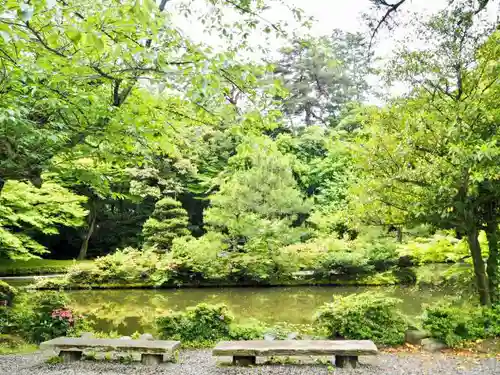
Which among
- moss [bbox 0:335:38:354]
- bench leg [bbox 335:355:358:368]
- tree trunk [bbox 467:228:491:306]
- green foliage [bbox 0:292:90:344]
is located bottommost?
moss [bbox 0:335:38:354]

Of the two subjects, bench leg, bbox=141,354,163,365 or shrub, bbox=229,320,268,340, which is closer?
bench leg, bbox=141,354,163,365

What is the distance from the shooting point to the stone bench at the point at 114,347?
188 inches

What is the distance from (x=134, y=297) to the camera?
12.1 meters

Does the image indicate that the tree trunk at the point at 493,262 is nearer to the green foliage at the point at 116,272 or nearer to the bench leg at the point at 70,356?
the bench leg at the point at 70,356

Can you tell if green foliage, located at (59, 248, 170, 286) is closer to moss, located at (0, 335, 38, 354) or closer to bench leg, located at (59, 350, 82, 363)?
moss, located at (0, 335, 38, 354)

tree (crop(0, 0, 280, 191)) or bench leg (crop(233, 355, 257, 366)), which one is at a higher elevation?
tree (crop(0, 0, 280, 191))

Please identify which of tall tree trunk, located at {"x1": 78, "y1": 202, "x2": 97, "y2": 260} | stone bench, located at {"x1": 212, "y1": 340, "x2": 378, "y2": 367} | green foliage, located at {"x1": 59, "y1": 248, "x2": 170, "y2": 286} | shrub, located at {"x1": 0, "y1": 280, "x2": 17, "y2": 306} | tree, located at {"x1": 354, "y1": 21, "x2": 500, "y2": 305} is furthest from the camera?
tall tree trunk, located at {"x1": 78, "y1": 202, "x2": 97, "y2": 260}

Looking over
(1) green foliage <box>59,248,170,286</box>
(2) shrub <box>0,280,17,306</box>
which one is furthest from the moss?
(1) green foliage <box>59,248,170,286</box>

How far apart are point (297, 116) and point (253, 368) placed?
21961 millimetres

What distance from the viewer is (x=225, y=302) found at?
37.1 feet

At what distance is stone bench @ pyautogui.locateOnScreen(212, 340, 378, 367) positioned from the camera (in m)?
4.46

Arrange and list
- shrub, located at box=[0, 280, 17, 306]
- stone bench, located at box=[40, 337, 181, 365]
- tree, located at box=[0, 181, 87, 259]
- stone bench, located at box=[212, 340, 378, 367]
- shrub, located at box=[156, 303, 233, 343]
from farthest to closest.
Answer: tree, located at box=[0, 181, 87, 259]
shrub, located at box=[0, 280, 17, 306]
shrub, located at box=[156, 303, 233, 343]
stone bench, located at box=[40, 337, 181, 365]
stone bench, located at box=[212, 340, 378, 367]

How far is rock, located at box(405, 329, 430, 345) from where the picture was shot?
554 centimetres

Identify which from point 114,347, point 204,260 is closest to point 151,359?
point 114,347
